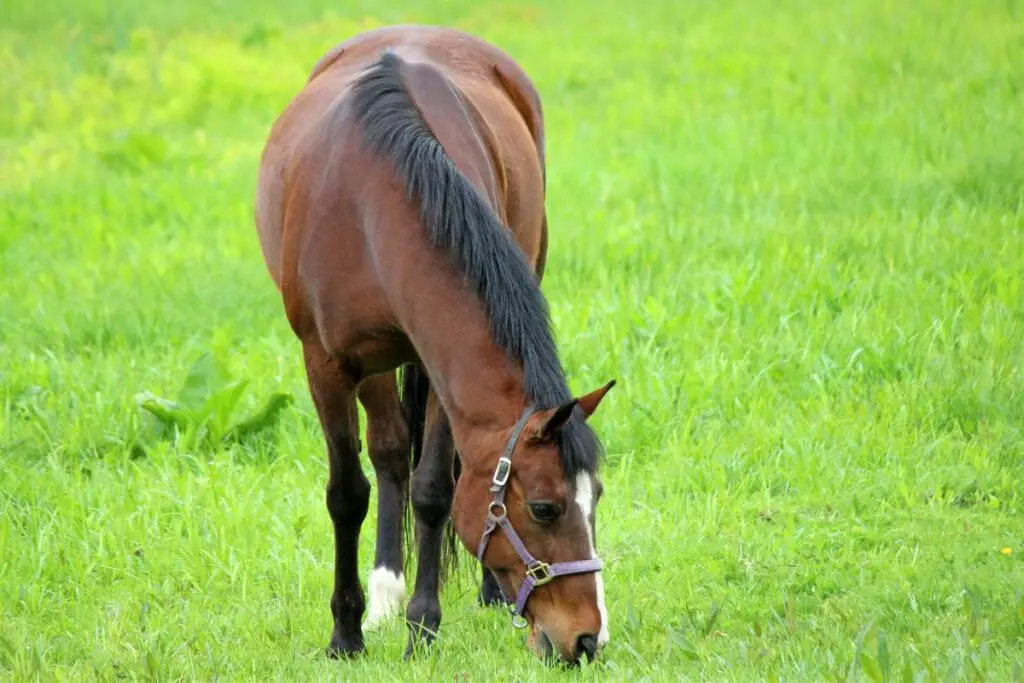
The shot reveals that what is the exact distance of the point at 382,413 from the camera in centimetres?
488

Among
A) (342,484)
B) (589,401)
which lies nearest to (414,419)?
(342,484)

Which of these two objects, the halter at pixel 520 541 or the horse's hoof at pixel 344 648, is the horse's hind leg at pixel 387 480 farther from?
the halter at pixel 520 541

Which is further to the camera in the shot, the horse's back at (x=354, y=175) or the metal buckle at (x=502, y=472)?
the horse's back at (x=354, y=175)

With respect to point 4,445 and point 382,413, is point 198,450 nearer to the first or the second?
point 4,445

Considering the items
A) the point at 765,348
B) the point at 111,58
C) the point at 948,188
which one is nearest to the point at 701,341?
the point at 765,348

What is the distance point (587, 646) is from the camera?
11.9ft

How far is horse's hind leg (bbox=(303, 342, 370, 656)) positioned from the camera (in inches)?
173

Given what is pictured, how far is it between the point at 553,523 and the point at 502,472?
7.6 inches

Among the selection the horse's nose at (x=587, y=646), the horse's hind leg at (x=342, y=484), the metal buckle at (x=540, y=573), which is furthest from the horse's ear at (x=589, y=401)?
the horse's hind leg at (x=342, y=484)

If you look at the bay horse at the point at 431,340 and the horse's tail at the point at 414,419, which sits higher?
the bay horse at the point at 431,340

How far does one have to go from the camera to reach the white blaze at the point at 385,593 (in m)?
4.80

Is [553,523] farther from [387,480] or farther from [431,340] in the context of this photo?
[387,480]

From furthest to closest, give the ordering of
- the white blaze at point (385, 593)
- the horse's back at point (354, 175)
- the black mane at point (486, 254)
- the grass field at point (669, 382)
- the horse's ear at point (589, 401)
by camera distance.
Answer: the white blaze at point (385, 593) → the grass field at point (669, 382) → the horse's back at point (354, 175) → the black mane at point (486, 254) → the horse's ear at point (589, 401)

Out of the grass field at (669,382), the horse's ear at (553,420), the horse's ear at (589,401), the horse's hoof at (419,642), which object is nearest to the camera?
the horse's ear at (553,420)
